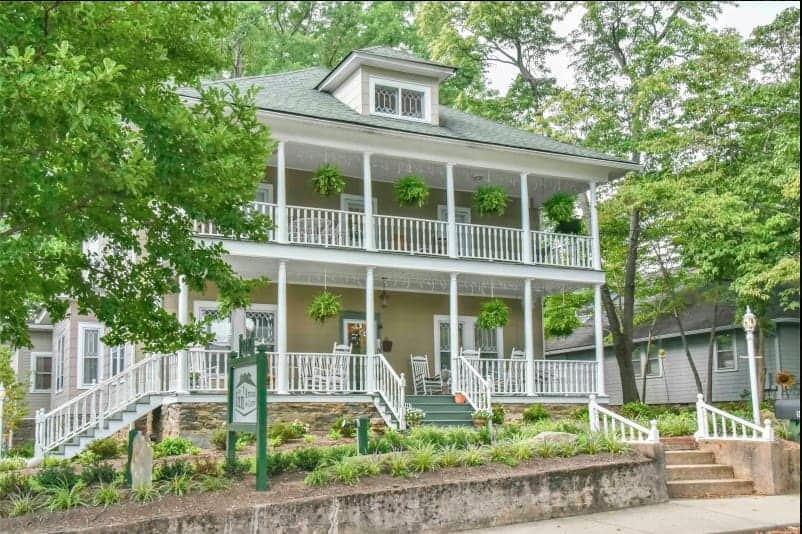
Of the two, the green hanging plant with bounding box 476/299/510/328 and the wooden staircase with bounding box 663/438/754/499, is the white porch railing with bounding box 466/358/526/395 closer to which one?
the green hanging plant with bounding box 476/299/510/328

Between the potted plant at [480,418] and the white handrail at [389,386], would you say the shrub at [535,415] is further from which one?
the white handrail at [389,386]

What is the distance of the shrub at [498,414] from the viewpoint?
16.6 m

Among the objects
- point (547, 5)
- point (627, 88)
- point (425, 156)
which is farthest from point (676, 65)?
point (547, 5)

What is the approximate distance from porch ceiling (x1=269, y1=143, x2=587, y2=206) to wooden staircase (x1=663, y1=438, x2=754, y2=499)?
337 inches

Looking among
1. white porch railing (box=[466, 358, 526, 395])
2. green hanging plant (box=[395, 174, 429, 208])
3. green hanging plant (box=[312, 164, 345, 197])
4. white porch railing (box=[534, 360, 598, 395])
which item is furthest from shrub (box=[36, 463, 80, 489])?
white porch railing (box=[534, 360, 598, 395])

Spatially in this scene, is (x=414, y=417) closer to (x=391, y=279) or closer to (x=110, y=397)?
(x=391, y=279)

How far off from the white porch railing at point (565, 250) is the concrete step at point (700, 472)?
8.18 m

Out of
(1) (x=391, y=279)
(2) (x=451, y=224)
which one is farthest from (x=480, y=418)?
(1) (x=391, y=279)

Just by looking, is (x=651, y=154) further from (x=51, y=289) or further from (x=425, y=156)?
(x=51, y=289)

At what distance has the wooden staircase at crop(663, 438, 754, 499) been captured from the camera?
37.7 feet

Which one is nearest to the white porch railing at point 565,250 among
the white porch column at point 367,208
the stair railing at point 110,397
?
the white porch column at point 367,208

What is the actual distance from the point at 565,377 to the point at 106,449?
9571 mm

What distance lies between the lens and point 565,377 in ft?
63.2

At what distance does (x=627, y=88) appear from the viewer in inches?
925
